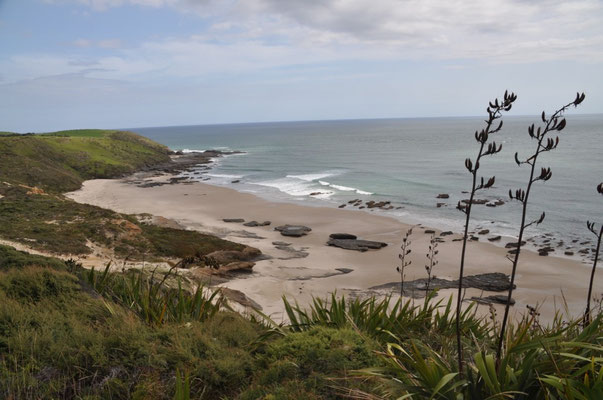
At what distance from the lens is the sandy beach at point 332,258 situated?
1656 cm

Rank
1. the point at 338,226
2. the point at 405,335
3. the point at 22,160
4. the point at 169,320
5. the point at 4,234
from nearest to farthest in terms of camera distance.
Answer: the point at 405,335
the point at 169,320
the point at 4,234
the point at 338,226
the point at 22,160

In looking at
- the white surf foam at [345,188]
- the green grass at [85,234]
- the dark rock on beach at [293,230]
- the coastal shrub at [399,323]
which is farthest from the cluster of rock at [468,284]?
the white surf foam at [345,188]

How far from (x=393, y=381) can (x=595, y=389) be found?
1393 millimetres

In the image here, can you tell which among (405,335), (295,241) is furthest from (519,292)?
(405,335)

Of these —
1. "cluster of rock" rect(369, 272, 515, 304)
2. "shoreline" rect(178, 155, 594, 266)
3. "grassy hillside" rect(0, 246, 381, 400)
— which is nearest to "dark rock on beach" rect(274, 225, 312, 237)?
"shoreline" rect(178, 155, 594, 266)

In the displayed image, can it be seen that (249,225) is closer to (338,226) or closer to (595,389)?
(338,226)

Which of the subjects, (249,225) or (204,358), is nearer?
(204,358)

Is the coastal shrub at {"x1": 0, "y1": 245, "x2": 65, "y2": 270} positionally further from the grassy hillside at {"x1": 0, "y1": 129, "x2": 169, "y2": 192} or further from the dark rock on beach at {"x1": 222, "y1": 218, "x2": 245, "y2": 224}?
the grassy hillside at {"x1": 0, "y1": 129, "x2": 169, "y2": 192}

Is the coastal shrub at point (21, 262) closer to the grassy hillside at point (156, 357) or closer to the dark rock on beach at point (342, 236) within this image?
the grassy hillside at point (156, 357)

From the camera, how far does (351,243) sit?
970 inches

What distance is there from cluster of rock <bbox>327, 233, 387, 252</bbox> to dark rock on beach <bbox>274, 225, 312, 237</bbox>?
2.00m

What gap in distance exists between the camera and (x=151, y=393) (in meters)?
4.07

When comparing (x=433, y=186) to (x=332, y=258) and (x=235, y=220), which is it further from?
(x=332, y=258)

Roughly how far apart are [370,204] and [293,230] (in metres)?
11.0
